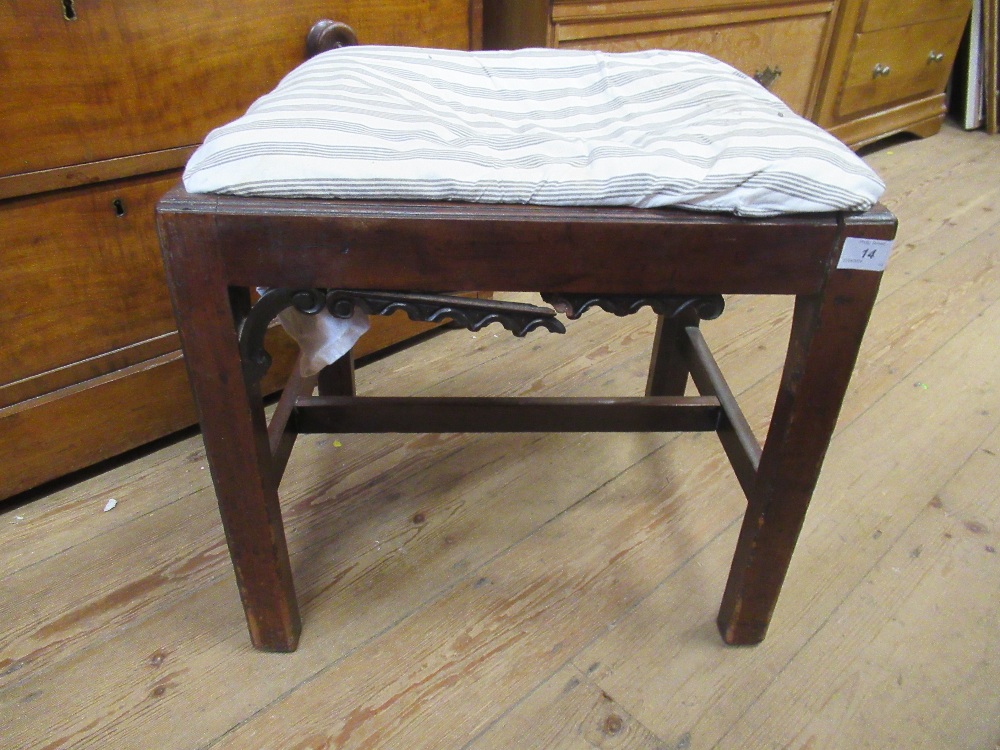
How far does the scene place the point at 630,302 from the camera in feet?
1.87

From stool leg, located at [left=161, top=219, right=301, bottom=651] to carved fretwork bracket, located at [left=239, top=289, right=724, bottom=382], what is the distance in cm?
2

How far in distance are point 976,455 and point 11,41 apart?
4.26 feet

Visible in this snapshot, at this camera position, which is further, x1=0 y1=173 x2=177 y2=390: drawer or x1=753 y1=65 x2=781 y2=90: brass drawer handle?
x1=753 y1=65 x2=781 y2=90: brass drawer handle

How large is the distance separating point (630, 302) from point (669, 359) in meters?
0.47

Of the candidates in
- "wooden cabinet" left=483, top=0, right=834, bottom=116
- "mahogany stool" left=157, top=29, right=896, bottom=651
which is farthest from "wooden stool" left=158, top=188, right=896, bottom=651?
"wooden cabinet" left=483, top=0, right=834, bottom=116

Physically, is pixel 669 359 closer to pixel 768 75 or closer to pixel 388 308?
pixel 388 308

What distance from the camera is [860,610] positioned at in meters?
0.81

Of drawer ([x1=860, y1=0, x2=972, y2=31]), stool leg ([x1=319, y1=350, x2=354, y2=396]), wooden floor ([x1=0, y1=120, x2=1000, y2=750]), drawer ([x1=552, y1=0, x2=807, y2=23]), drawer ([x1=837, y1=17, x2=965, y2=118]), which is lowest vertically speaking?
wooden floor ([x1=0, y1=120, x2=1000, y2=750])

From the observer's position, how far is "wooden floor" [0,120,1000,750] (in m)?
0.69

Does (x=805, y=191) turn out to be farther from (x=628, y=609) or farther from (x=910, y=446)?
(x=910, y=446)

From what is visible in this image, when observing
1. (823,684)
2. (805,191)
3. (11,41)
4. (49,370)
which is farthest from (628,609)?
(11,41)

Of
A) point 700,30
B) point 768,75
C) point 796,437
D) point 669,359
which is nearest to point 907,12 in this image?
point 768,75

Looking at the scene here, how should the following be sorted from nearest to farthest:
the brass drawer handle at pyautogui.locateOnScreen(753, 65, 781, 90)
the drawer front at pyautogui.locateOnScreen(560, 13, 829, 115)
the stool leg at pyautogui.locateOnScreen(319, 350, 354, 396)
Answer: the stool leg at pyautogui.locateOnScreen(319, 350, 354, 396), the drawer front at pyautogui.locateOnScreen(560, 13, 829, 115), the brass drawer handle at pyautogui.locateOnScreen(753, 65, 781, 90)

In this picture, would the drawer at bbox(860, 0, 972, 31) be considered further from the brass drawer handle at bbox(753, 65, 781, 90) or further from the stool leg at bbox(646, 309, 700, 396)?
the stool leg at bbox(646, 309, 700, 396)
